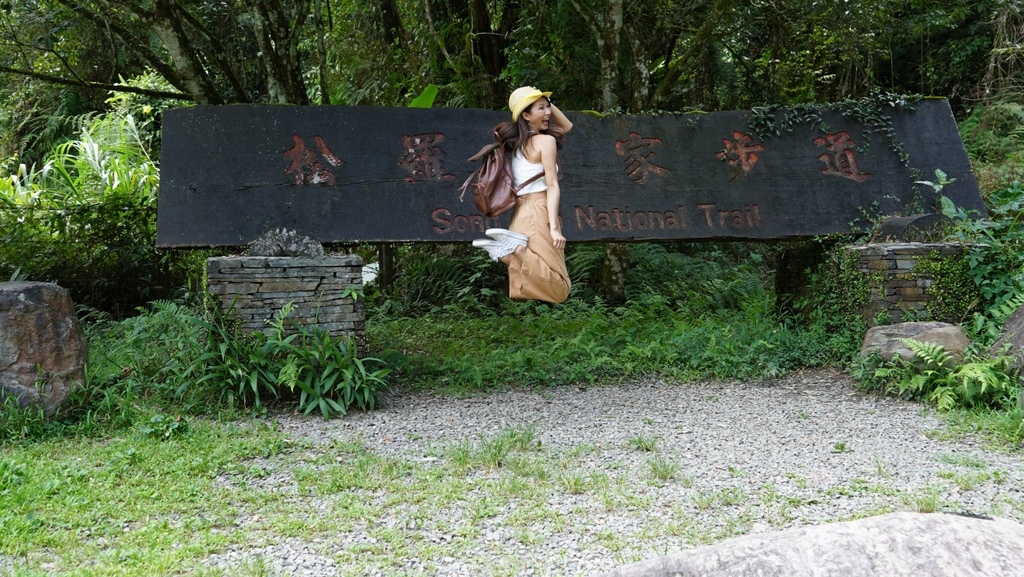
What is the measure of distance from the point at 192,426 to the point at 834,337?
5.39 m

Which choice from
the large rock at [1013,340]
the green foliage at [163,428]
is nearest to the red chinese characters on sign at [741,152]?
the large rock at [1013,340]

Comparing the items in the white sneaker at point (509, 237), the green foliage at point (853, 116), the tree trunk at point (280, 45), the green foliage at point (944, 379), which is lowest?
the green foliage at point (944, 379)

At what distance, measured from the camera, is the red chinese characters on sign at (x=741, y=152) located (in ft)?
23.9

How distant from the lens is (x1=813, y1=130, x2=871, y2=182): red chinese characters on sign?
738cm

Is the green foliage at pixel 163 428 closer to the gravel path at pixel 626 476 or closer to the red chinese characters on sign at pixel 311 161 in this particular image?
the gravel path at pixel 626 476

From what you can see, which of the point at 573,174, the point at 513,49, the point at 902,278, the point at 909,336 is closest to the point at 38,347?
the point at 573,174

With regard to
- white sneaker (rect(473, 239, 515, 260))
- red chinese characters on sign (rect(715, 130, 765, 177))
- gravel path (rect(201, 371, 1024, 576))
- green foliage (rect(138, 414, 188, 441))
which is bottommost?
gravel path (rect(201, 371, 1024, 576))

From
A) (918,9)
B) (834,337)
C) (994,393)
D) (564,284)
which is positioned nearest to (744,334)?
(834,337)

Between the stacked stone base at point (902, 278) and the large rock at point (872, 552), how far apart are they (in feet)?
17.6

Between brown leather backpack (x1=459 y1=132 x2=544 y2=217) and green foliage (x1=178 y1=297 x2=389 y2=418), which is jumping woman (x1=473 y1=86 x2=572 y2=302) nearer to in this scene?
brown leather backpack (x1=459 y1=132 x2=544 y2=217)

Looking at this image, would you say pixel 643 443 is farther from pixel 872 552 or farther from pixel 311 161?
pixel 311 161

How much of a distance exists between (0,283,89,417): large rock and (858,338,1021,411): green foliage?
575 cm

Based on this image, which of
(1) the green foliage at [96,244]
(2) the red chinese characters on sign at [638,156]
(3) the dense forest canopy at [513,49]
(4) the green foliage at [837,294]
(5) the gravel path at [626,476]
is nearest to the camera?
(5) the gravel path at [626,476]

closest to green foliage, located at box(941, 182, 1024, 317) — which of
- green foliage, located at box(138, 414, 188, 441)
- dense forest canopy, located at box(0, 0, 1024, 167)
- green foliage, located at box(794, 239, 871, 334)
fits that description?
green foliage, located at box(794, 239, 871, 334)
